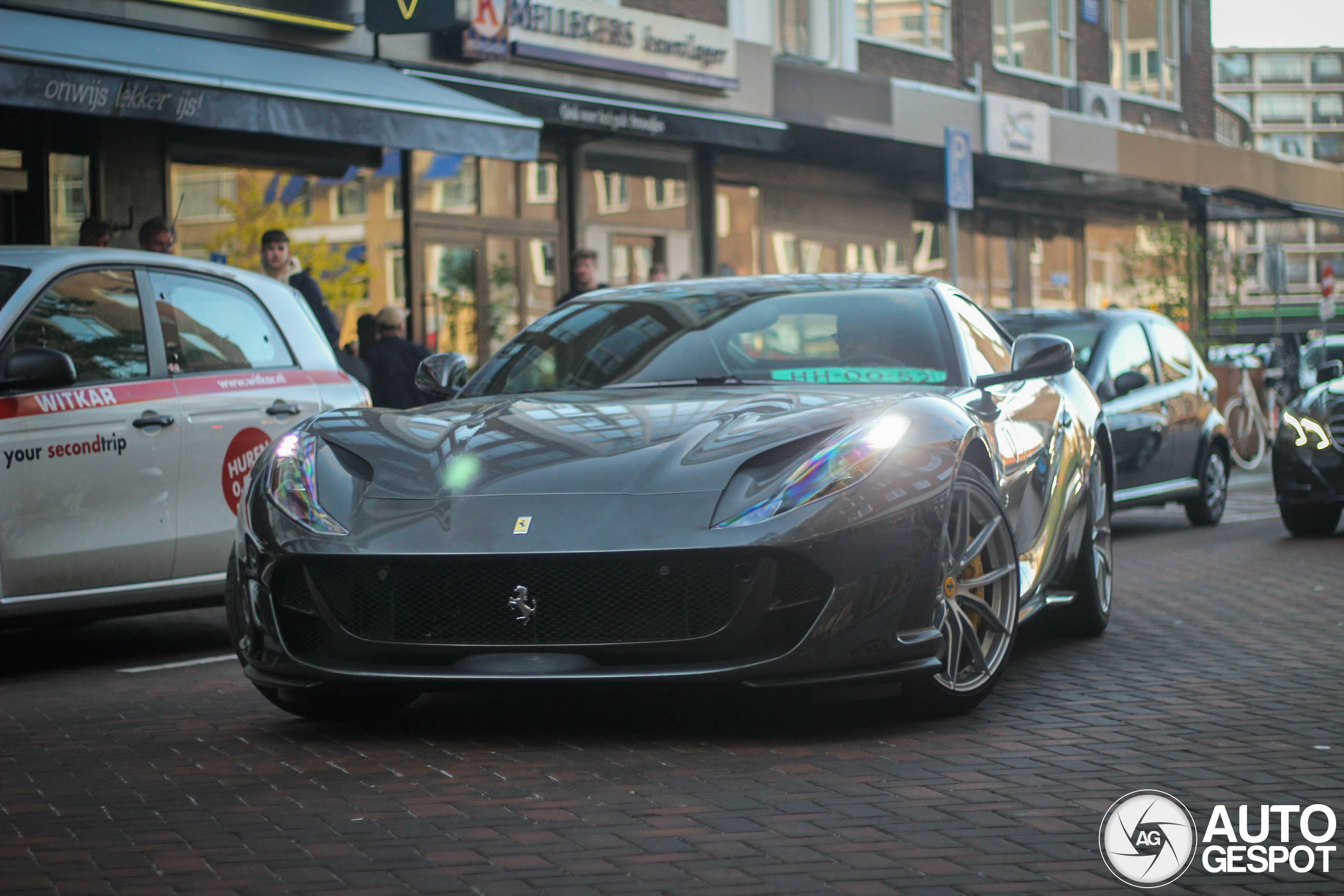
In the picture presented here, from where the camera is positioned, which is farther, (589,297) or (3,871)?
(589,297)

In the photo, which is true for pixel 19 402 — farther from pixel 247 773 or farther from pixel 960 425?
pixel 960 425

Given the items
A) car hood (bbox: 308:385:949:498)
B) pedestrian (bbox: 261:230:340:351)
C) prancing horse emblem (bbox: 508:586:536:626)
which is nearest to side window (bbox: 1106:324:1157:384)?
pedestrian (bbox: 261:230:340:351)

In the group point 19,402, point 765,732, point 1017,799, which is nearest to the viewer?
point 1017,799

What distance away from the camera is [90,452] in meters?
7.04

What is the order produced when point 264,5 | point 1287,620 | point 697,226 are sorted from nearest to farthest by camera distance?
point 1287,620 → point 264,5 → point 697,226

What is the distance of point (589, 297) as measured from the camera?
688 centimetres

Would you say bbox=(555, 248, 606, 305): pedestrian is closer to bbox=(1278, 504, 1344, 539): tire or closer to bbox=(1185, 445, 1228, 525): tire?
bbox=(1185, 445, 1228, 525): tire

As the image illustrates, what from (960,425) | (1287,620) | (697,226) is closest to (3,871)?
(960,425)

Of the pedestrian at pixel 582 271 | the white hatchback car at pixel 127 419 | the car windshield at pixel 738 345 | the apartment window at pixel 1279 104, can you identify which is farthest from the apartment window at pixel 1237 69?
the car windshield at pixel 738 345

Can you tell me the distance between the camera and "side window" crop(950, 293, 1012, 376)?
20.9 ft

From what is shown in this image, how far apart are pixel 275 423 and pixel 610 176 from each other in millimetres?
13628

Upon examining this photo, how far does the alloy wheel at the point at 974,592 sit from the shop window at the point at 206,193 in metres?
11.4

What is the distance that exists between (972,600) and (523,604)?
136 cm
